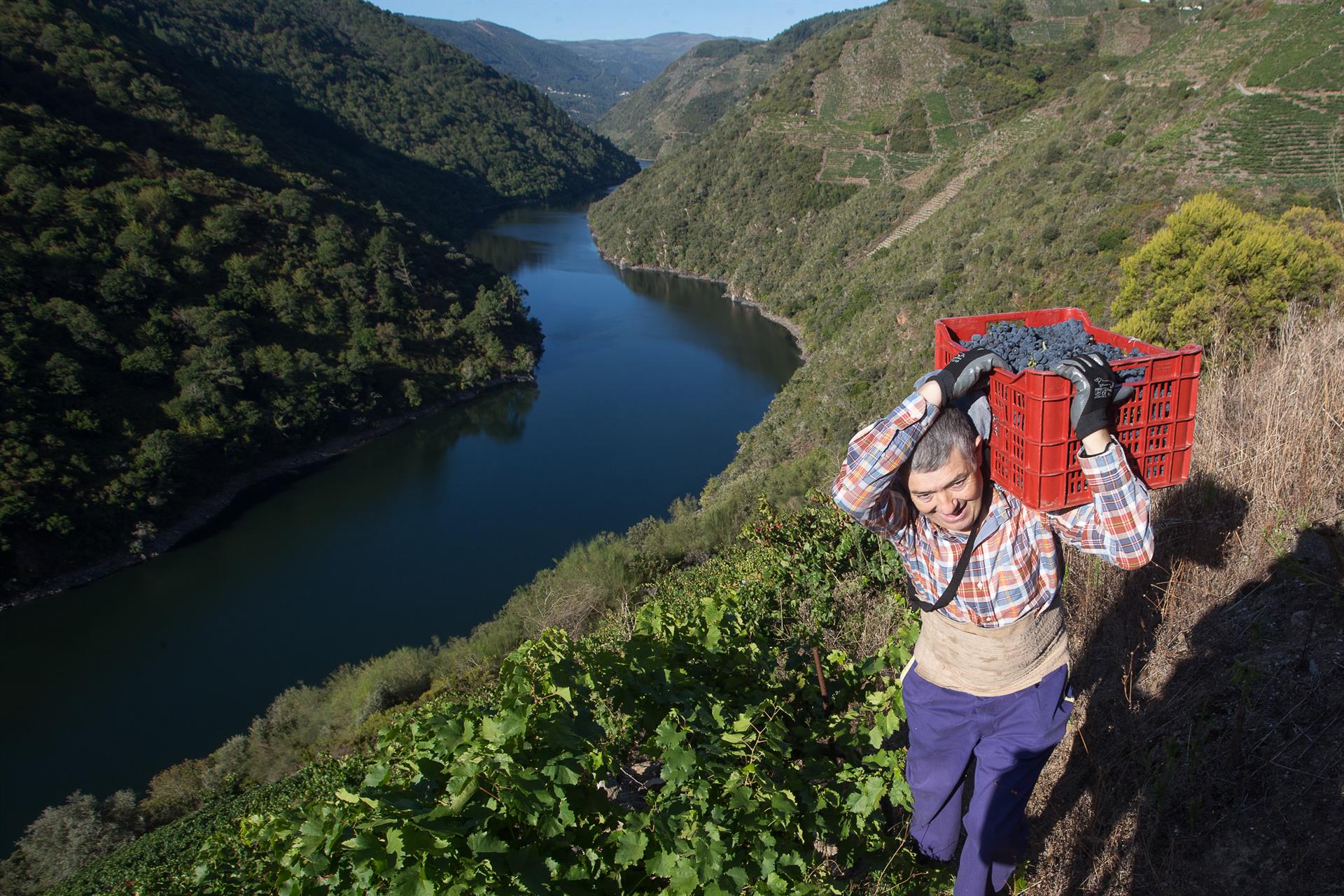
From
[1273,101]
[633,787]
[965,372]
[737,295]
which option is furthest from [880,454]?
[737,295]

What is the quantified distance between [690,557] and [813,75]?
52.3 m

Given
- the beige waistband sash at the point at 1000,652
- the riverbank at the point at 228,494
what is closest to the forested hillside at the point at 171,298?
the riverbank at the point at 228,494

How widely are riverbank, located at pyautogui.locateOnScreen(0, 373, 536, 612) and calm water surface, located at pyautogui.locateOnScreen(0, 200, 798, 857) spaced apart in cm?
38

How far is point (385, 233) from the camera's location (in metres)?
32.8

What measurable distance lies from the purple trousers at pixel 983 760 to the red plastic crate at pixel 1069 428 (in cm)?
48

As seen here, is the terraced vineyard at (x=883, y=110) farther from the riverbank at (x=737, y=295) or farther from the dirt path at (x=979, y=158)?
the riverbank at (x=737, y=295)

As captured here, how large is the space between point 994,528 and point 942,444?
9.5 inches

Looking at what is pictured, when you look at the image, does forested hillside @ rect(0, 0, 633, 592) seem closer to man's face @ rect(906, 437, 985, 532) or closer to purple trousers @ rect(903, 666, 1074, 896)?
purple trousers @ rect(903, 666, 1074, 896)

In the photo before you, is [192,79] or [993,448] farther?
[192,79]

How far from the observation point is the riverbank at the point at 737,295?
1433 inches

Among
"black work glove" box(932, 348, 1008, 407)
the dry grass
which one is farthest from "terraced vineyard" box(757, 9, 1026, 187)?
"black work glove" box(932, 348, 1008, 407)

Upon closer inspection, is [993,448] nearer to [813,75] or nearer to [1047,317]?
[1047,317]

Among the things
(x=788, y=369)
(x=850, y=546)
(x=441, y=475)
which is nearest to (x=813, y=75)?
(x=788, y=369)

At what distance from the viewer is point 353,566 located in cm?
1984
